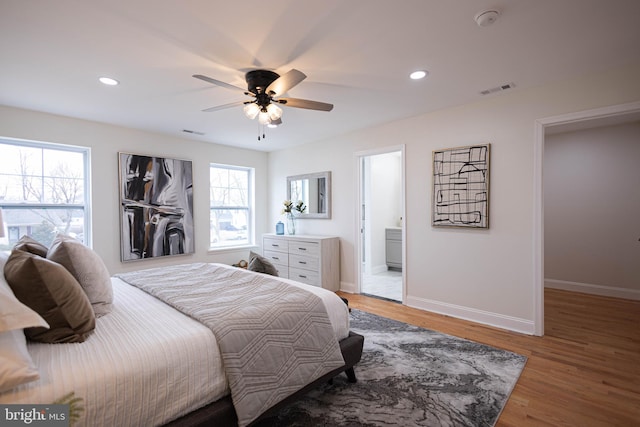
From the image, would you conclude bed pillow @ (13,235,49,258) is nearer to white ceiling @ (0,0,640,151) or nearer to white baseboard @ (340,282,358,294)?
white ceiling @ (0,0,640,151)

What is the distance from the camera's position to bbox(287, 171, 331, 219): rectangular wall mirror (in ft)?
15.8

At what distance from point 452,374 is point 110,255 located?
4.20 m

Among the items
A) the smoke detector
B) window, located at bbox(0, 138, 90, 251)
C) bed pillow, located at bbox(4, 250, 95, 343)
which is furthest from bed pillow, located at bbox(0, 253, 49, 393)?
window, located at bbox(0, 138, 90, 251)

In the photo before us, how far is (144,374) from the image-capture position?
1.23 m

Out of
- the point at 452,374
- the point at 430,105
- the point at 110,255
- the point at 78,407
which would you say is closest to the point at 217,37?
the point at 78,407

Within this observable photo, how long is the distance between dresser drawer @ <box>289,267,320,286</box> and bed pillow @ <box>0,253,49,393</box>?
138 inches

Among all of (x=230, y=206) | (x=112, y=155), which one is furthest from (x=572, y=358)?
(x=112, y=155)

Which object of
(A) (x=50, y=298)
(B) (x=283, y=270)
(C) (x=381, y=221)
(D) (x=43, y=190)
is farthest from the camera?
(C) (x=381, y=221)

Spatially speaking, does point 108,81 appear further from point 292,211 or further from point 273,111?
point 292,211

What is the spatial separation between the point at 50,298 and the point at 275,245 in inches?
148

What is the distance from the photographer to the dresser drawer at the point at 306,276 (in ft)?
14.6

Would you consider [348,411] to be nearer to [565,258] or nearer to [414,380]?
[414,380]

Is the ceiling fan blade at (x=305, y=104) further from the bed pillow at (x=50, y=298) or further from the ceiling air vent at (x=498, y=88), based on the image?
the bed pillow at (x=50, y=298)

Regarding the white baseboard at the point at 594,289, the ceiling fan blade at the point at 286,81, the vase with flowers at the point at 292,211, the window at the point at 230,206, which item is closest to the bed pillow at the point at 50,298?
the ceiling fan blade at the point at 286,81
